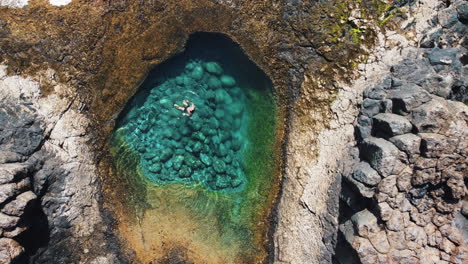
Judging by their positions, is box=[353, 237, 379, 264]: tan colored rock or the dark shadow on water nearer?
box=[353, 237, 379, 264]: tan colored rock

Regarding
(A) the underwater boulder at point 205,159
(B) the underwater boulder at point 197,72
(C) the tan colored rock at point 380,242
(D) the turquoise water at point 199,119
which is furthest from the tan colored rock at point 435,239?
(B) the underwater boulder at point 197,72

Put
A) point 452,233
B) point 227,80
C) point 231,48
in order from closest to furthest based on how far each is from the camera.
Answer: point 452,233 < point 231,48 < point 227,80

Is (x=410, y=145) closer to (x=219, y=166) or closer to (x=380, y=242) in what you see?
(x=380, y=242)

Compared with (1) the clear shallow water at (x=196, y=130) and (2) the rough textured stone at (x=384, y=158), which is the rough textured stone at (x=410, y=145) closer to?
(2) the rough textured stone at (x=384, y=158)

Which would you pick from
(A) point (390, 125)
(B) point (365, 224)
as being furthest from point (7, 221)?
(A) point (390, 125)

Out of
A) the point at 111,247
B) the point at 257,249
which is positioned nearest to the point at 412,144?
the point at 257,249

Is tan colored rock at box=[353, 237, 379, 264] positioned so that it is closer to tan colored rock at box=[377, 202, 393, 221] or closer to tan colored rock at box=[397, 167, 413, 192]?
tan colored rock at box=[377, 202, 393, 221]

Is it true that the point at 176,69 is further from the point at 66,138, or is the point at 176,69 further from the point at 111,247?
the point at 111,247

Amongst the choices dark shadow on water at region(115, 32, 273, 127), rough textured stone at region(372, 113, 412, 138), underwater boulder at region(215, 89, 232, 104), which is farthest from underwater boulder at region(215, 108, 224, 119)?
rough textured stone at region(372, 113, 412, 138)
